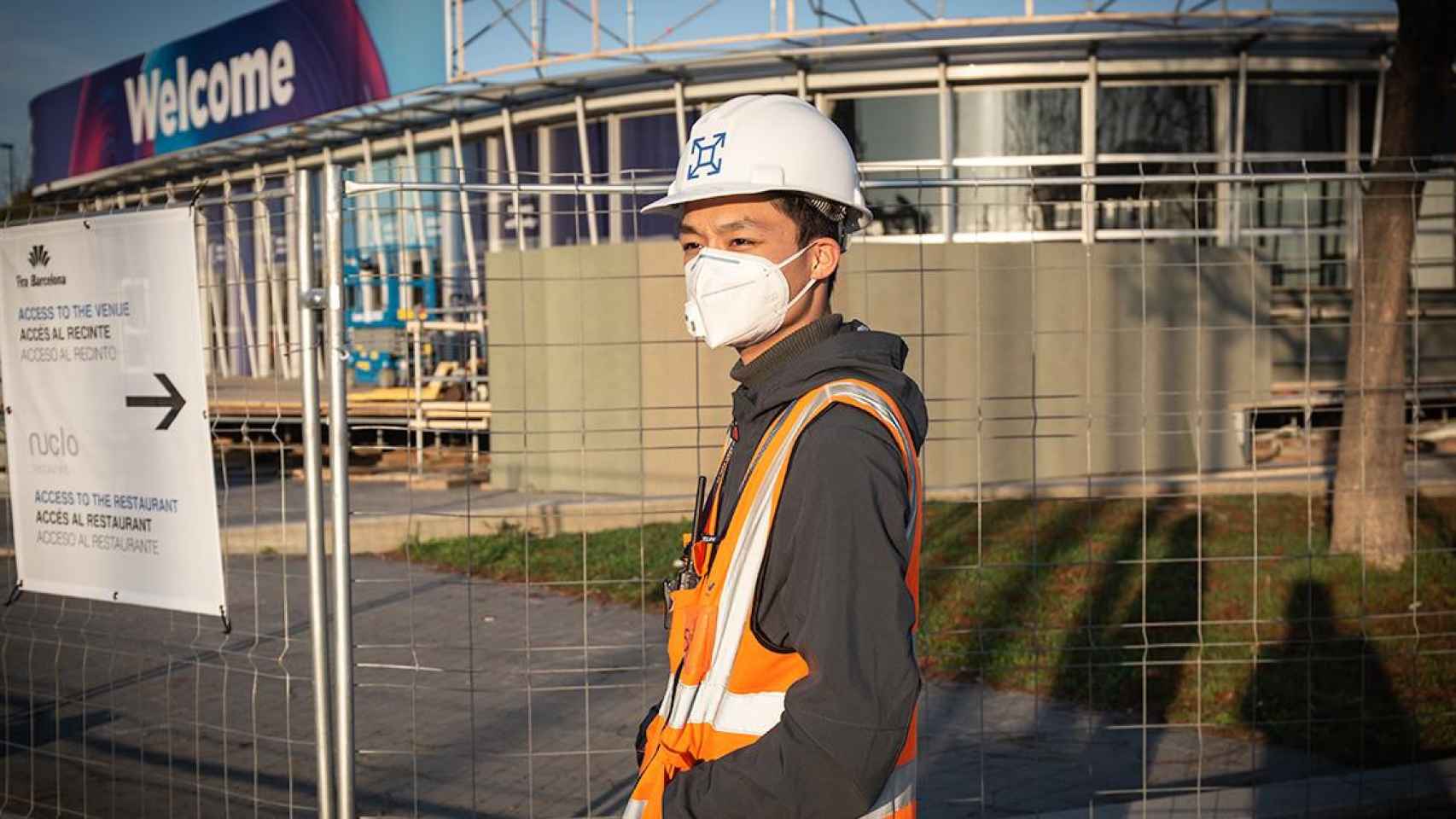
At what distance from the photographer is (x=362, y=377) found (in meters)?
19.5

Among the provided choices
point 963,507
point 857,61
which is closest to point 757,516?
point 963,507

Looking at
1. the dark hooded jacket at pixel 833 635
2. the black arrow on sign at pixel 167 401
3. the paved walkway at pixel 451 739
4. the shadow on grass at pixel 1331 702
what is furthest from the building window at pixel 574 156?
the dark hooded jacket at pixel 833 635

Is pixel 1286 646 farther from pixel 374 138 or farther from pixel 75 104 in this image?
pixel 75 104

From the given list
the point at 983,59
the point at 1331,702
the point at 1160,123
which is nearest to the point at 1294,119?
the point at 1160,123

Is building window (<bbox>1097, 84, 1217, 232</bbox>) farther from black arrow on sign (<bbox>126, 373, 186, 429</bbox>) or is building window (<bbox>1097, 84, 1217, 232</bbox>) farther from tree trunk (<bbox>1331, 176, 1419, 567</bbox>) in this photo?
black arrow on sign (<bbox>126, 373, 186, 429</bbox>)

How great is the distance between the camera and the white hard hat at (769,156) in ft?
7.94

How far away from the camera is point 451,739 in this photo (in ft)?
22.4

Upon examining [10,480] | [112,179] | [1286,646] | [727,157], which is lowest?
[1286,646]

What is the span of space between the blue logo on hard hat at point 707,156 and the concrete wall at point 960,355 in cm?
908

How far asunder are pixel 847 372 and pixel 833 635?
521mm

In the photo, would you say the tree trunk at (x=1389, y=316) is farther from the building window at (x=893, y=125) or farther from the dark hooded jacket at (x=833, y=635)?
the dark hooded jacket at (x=833, y=635)

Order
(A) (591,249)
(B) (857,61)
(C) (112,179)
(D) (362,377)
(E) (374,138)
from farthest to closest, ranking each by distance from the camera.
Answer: (C) (112,179)
(E) (374,138)
(D) (362,377)
(B) (857,61)
(A) (591,249)

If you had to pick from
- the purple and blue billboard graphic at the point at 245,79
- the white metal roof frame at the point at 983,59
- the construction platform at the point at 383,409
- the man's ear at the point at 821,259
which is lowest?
the construction platform at the point at 383,409

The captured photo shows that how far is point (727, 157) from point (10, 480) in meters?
3.86
